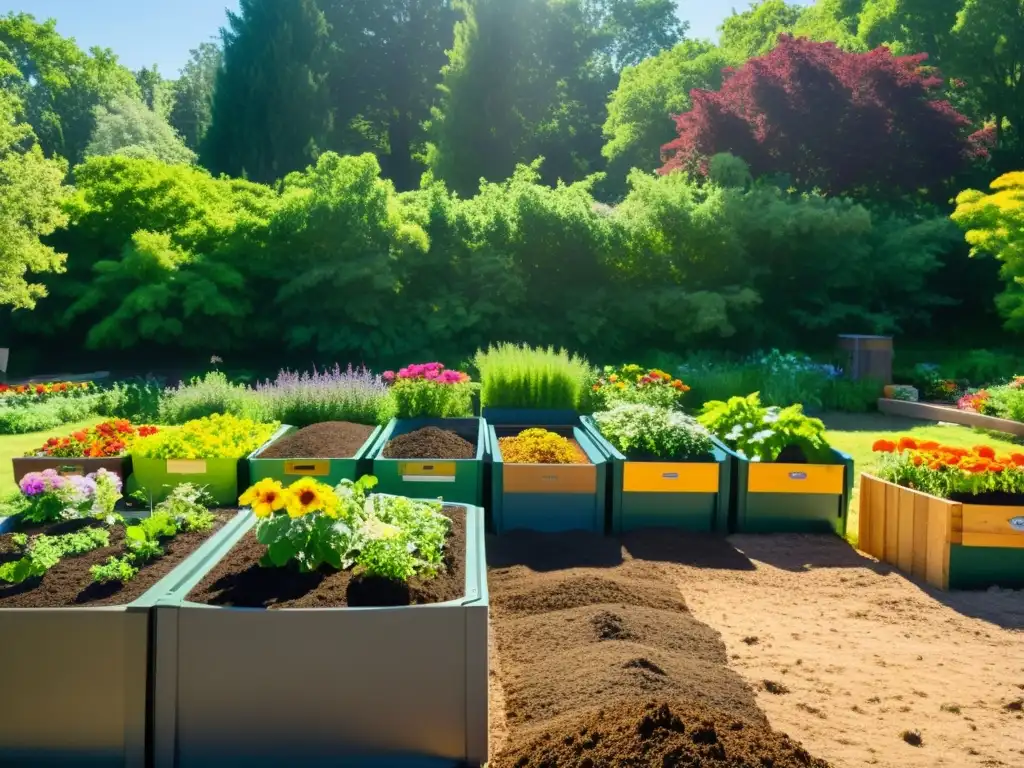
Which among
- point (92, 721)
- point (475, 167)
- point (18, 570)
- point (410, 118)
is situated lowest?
point (92, 721)

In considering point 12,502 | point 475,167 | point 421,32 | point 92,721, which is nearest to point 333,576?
point 92,721

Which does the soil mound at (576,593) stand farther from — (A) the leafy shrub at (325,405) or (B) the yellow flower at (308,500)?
(A) the leafy shrub at (325,405)

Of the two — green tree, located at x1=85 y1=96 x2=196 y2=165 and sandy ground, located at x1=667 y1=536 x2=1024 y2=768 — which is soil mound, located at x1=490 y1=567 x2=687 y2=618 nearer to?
sandy ground, located at x1=667 y1=536 x2=1024 y2=768

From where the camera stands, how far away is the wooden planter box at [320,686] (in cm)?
303

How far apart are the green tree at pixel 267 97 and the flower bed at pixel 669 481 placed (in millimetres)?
22821

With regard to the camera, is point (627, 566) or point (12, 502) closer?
point (12, 502)

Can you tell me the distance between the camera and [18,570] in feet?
11.4

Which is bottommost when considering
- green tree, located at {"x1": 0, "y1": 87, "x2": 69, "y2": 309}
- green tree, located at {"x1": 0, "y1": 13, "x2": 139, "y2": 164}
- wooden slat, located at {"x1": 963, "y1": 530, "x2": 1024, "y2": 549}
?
wooden slat, located at {"x1": 963, "y1": 530, "x2": 1024, "y2": 549}

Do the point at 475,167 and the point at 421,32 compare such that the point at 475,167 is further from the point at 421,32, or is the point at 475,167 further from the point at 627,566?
the point at 627,566

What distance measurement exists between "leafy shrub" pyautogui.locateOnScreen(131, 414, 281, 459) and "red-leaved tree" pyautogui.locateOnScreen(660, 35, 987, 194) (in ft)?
46.7

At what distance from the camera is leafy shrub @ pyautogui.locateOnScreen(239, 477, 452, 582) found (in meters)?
3.46

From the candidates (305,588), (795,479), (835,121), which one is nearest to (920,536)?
(795,479)

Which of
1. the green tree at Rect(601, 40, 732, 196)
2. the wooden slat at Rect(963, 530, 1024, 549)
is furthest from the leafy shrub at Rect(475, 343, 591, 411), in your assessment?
the green tree at Rect(601, 40, 732, 196)

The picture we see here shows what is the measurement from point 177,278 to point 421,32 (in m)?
23.6
